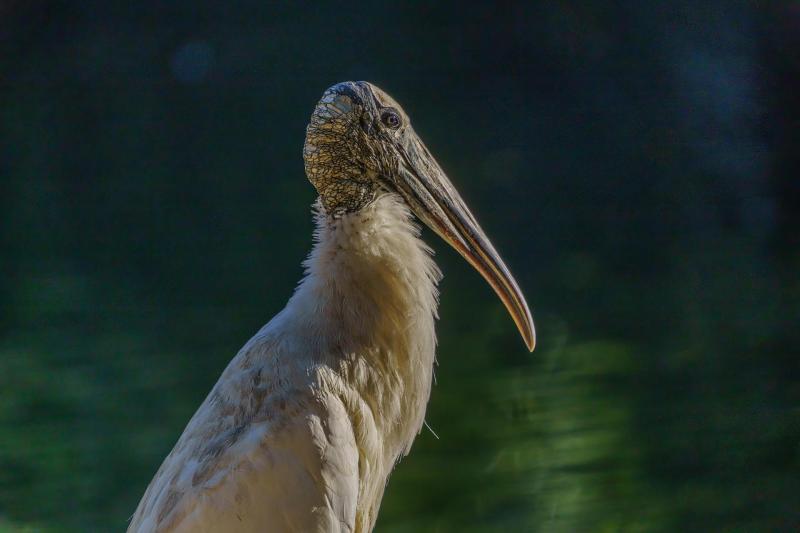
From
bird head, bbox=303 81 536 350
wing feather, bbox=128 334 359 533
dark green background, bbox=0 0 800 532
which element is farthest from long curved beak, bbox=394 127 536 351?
dark green background, bbox=0 0 800 532

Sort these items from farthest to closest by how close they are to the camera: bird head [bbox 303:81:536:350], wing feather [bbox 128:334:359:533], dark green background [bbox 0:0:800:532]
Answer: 1. dark green background [bbox 0:0:800:532]
2. bird head [bbox 303:81:536:350]
3. wing feather [bbox 128:334:359:533]

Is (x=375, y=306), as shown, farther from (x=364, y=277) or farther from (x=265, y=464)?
(x=265, y=464)

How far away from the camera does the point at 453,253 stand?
350 centimetres

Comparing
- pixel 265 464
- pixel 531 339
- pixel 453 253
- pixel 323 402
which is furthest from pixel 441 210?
pixel 453 253

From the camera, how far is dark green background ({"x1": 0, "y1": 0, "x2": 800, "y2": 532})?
3.49 metres

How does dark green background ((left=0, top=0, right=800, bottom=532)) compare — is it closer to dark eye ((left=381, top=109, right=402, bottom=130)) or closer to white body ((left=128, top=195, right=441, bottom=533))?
white body ((left=128, top=195, right=441, bottom=533))

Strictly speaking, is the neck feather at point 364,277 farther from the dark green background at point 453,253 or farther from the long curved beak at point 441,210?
the dark green background at point 453,253

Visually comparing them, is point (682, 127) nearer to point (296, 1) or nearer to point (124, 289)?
point (296, 1)

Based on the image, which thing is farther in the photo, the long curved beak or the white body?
the long curved beak

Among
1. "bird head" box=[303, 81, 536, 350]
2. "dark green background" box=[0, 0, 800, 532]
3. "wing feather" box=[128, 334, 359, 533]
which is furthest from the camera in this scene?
"dark green background" box=[0, 0, 800, 532]

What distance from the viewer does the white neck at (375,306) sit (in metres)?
2.02

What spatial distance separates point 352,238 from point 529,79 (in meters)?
1.82

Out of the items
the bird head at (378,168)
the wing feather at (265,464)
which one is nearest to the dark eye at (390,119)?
the bird head at (378,168)

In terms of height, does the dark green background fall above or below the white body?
below
